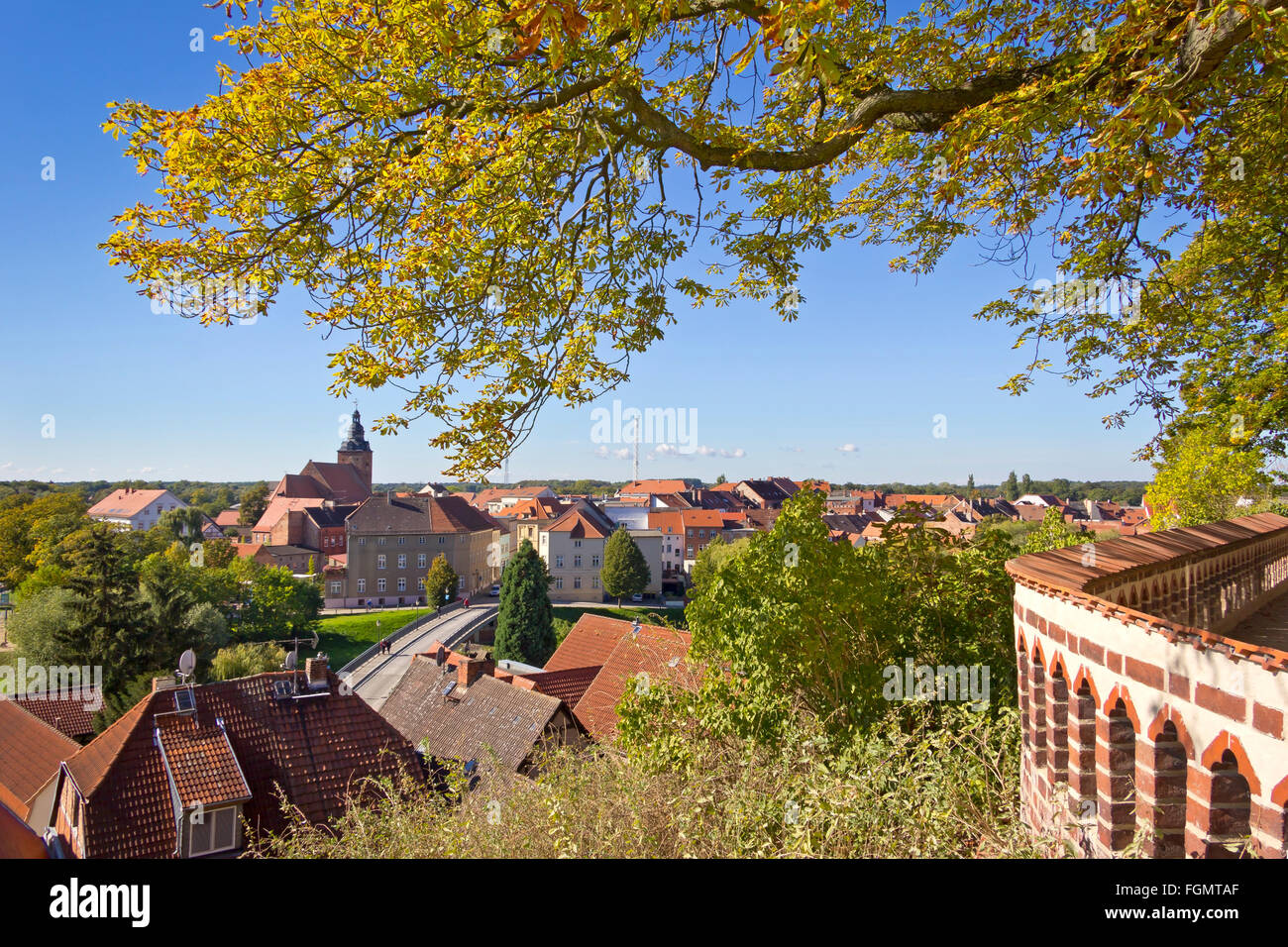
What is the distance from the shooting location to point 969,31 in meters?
6.59

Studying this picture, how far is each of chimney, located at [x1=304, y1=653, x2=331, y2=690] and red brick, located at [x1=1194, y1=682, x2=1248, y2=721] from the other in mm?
15501

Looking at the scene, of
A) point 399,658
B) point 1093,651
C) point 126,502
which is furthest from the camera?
point 126,502

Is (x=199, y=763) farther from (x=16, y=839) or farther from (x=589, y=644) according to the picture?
(x=16, y=839)

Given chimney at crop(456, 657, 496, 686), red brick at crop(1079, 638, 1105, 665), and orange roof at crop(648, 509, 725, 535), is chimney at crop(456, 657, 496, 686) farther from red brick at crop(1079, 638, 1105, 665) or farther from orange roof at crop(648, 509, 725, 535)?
orange roof at crop(648, 509, 725, 535)

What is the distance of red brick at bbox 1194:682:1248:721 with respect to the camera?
2.12 meters

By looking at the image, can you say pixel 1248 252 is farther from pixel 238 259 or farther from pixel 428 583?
pixel 428 583

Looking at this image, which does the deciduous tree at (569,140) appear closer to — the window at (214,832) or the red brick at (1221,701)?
the red brick at (1221,701)

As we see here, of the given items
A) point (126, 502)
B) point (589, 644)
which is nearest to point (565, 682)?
point (589, 644)

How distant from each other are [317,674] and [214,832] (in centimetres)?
367

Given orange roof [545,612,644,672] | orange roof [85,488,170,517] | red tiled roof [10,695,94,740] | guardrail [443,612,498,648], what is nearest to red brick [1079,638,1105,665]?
orange roof [545,612,644,672]

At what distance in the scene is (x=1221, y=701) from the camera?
7.22ft

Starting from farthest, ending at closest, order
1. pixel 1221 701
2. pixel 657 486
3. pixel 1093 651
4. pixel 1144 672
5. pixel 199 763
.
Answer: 1. pixel 657 486
2. pixel 199 763
3. pixel 1093 651
4. pixel 1144 672
5. pixel 1221 701

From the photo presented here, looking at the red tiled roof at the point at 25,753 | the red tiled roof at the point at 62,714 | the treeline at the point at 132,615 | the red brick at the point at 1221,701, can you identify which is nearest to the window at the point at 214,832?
the red tiled roof at the point at 25,753

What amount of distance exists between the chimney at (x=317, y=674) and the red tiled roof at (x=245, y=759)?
20 centimetres
